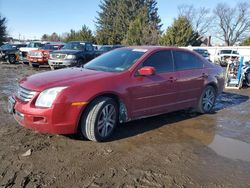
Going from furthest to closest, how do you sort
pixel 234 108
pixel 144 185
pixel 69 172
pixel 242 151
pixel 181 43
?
pixel 181 43 < pixel 234 108 < pixel 242 151 < pixel 69 172 < pixel 144 185

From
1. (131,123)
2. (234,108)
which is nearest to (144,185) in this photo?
(131,123)

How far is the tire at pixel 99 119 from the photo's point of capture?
4645 mm

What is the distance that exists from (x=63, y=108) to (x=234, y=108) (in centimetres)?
522

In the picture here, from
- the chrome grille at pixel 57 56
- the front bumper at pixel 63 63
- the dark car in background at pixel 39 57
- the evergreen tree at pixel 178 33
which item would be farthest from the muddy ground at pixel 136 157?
the evergreen tree at pixel 178 33

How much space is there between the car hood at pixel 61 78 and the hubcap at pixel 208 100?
2.90 meters

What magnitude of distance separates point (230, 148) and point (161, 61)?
209 cm

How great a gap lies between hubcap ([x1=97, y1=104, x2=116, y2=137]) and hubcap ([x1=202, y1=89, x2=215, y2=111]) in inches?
112

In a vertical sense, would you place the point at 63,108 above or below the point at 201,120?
above

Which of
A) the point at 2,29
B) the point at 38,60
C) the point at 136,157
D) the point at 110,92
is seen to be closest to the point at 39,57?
the point at 38,60

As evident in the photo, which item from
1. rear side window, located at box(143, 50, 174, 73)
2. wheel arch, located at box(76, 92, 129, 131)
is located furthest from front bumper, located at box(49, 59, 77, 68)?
wheel arch, located at box(76, 92, 129, 131)

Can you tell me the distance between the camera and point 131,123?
19.6 feet

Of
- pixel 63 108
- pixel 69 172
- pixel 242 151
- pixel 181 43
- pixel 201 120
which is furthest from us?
pixel 181 43

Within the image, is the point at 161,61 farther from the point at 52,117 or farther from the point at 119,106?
A: the point at 52,117

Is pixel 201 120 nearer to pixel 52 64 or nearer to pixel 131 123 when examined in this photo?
pixel 131 123
